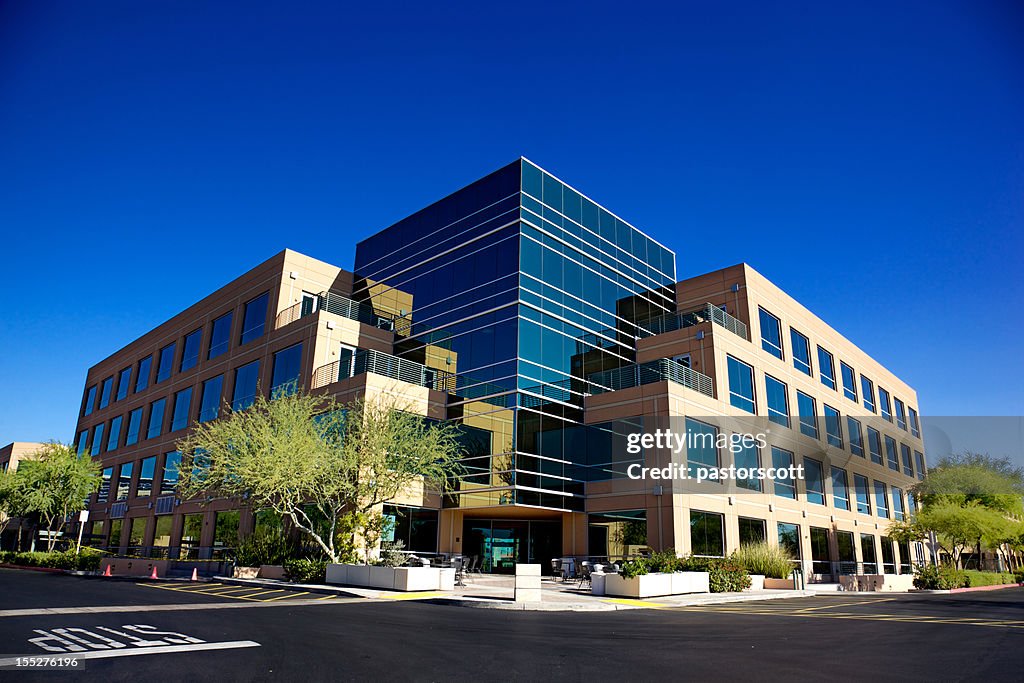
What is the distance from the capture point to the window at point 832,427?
1778 inches

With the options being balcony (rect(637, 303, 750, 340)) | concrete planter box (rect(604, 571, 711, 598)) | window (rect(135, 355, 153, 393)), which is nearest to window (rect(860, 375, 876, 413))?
balcony (rect(637, 303, 750, 340))

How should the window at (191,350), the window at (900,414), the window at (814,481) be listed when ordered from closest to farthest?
the window at (814,481), the window at (191,350), the window at (900,414)

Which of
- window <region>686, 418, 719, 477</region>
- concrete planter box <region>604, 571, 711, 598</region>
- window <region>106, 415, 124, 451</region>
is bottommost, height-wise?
concrete planter box <region>604, 571, 711, 598</region>

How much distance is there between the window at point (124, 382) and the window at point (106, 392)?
1490 mm

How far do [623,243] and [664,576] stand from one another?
23142mm

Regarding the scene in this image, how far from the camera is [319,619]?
13.9 m

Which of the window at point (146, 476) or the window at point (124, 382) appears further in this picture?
the window at point (124, 382)

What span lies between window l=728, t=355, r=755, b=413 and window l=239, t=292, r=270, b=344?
2643 centimetres

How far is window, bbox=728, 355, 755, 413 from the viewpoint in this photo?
117ft

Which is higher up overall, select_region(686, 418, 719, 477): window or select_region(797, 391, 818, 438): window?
select_region(797, 391, 818, 438): window

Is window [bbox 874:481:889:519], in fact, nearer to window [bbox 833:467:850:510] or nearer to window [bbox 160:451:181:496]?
window [bbox 833:467:850:510]

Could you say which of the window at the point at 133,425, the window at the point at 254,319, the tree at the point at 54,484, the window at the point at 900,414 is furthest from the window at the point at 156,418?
the window at the point at 900,414

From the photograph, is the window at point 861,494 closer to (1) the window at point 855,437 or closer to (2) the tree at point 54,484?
(1) the window at point 855,437

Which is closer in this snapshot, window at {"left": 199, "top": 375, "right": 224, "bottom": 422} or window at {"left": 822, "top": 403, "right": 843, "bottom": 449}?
window at {"left": 199, "top": 375, "right": 224, "bottom": 422}
